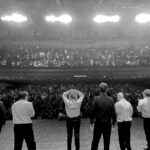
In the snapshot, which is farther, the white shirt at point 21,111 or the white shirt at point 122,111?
the white shirt at point 122,111

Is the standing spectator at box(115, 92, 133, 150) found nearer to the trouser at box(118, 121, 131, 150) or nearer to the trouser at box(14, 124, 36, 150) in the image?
the trouser at box(118, 121, 131, 150)

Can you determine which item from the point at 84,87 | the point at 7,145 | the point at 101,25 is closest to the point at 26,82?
the point at 84,87

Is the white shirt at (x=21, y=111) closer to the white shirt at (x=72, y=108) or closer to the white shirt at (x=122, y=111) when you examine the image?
the white shirt at (x=72, y=108)

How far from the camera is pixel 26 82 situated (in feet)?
62.2

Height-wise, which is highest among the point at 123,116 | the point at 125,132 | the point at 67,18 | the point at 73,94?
the point at 67,18

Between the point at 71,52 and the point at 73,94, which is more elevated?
the point at 71,52

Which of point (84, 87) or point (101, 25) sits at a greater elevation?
point (101, 25)

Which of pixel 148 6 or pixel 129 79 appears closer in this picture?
pixel 148 6

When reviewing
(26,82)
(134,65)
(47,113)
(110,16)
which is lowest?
(47,113)

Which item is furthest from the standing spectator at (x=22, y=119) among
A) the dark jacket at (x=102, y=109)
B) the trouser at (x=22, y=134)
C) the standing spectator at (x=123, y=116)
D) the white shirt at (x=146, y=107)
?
the white shirt at (x=146, y=107)

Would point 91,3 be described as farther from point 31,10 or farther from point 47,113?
point 47,113

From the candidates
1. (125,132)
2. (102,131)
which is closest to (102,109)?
(102,131)

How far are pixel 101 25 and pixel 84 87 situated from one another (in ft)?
18.7

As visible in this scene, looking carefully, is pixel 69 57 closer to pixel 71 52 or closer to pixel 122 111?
pixel 71 52
